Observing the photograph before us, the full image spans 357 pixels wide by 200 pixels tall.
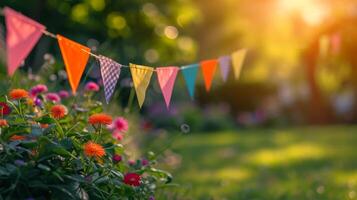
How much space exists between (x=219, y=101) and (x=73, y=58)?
23.8 metres

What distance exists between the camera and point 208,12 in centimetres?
3288

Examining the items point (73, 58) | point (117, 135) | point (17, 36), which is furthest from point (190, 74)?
point (17, 36)

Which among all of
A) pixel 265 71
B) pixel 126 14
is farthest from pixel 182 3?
pixel 265 71

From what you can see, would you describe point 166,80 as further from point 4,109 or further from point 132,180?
point 4,109

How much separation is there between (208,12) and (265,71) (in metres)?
6.41

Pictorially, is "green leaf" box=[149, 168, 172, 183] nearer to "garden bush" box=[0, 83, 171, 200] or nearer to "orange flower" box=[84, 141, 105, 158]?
"garden bush" box=[0, 83, 171, 200]

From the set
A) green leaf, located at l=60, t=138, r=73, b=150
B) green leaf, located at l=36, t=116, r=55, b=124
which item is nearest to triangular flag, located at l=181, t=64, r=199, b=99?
green leaf, located at l=36, t=116, r=55, b=124

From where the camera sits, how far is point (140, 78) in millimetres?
3973

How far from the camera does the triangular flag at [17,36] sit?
3.11 metres

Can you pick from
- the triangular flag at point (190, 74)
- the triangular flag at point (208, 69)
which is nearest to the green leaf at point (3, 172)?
the triangular flag at point (190, 74)

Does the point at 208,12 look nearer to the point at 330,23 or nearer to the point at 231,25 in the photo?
the point at 231,25

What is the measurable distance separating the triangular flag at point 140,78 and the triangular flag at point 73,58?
1.16 ft

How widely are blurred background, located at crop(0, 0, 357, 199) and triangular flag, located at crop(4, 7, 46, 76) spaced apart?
4.48 feet

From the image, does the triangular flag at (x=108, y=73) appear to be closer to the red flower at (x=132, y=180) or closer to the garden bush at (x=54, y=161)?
the garden bush at (x=54, y=161)
